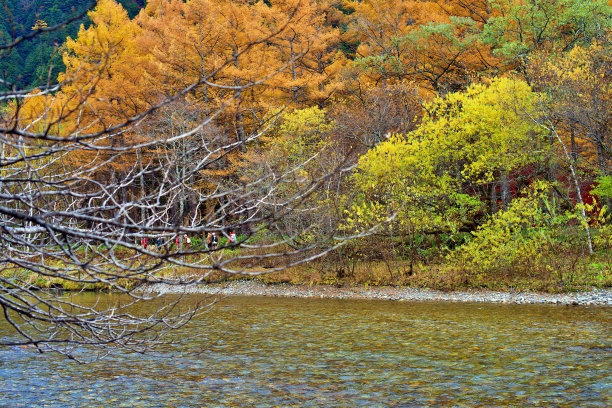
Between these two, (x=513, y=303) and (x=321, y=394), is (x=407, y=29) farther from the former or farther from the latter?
(x=321, y=394)

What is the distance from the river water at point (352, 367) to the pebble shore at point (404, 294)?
2.27 m

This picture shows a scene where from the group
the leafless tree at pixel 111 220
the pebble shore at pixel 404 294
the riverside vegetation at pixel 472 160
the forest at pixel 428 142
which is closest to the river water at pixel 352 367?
the pebble shore at pixel 404 294

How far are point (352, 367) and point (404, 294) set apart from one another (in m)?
11.2

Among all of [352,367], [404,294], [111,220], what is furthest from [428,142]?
[111,220]

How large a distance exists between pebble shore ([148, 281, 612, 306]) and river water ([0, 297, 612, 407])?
2269 mm

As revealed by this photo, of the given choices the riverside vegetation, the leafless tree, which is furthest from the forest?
the leafless tree

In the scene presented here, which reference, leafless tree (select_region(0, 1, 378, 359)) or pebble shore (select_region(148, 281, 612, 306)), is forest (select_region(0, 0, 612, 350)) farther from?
leafless tree (select_region(0, 1, 378, 359))

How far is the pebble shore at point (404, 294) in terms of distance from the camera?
1866 centimetres

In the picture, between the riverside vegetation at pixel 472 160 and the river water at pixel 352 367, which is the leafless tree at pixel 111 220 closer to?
the river water at pixel 352 367

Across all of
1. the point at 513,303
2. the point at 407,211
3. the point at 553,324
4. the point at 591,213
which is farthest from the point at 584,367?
the point at 591,213

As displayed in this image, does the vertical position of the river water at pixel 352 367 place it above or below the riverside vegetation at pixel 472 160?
below

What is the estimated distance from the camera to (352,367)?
10758 mm

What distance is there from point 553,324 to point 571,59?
12330mm

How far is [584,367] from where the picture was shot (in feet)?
33.0
